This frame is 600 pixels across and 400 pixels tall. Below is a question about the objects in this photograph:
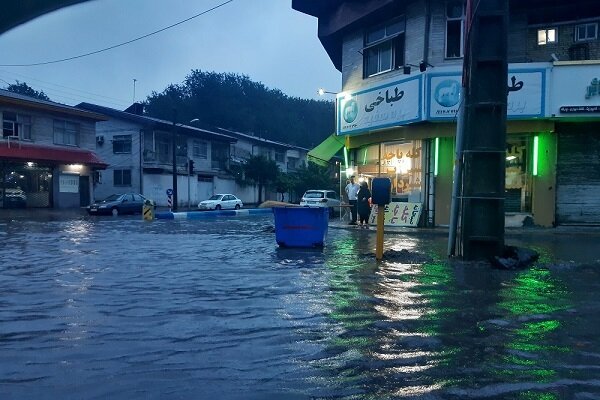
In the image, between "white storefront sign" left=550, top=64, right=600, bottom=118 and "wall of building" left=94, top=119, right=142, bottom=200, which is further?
"wall of building" left=94, top=119, right=142, bottom=200

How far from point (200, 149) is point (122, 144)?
7821mm

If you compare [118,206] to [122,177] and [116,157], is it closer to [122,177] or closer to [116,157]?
[122,177]

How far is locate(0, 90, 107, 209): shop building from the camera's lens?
104 ft

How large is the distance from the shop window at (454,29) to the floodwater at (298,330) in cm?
1020

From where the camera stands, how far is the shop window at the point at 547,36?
17392 millimetres

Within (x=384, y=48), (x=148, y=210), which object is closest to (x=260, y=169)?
(x=148, y=210)

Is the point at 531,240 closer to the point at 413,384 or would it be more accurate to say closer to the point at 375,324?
the point at 375,324

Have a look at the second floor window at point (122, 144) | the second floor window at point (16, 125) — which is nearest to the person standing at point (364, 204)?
the second floor window at point (16, 125)

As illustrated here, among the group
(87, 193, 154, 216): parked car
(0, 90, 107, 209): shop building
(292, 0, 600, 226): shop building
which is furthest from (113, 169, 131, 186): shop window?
(292, 0, 600, 226): shop building

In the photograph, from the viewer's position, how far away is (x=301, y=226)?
38.5 feet

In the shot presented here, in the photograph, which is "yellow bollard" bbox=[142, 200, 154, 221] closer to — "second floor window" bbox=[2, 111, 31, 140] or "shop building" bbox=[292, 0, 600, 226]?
"shop building" bbox=[292, 0, 600, 226]

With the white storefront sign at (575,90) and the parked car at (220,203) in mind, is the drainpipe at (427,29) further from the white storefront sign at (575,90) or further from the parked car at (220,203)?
the parked car at (220,203)

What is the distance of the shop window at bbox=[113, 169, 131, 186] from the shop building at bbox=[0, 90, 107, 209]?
18.0ft

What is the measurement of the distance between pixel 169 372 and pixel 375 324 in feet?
7.23
